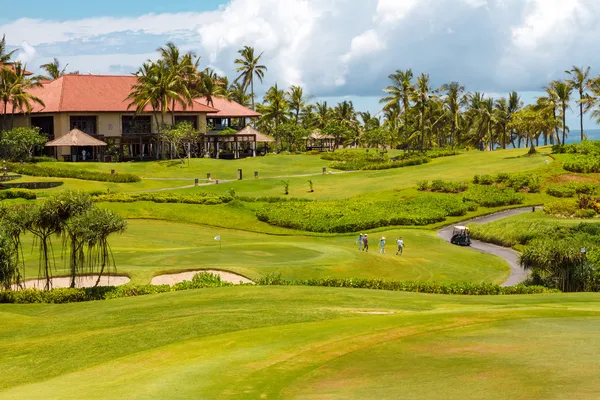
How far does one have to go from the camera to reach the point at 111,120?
116250mm

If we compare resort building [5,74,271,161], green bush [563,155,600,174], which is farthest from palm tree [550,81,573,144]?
resort building [5,74,271,161]

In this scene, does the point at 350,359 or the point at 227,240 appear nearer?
the point at 350,359

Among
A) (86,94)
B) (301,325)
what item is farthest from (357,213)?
(86,94)

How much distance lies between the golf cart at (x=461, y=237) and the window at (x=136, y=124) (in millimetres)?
66983

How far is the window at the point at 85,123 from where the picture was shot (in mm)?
113325

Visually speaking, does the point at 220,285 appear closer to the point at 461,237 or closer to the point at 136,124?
the point at 461,237

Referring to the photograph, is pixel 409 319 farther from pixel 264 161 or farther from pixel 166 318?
pixel 264 161

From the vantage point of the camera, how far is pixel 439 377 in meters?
20.3

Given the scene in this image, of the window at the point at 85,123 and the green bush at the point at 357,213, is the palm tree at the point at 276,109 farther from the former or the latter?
the green bush at the point at 357,213

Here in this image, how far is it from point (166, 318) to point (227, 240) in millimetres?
31319

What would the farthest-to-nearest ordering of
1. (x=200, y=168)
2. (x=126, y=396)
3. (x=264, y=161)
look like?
(x=264, y=161) → (x=200, y=168) → (x=126, y=396)

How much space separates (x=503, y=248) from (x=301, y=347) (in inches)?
1600

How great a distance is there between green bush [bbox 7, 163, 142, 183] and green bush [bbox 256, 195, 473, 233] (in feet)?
75.2

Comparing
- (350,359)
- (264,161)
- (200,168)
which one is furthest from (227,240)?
(264,161)
